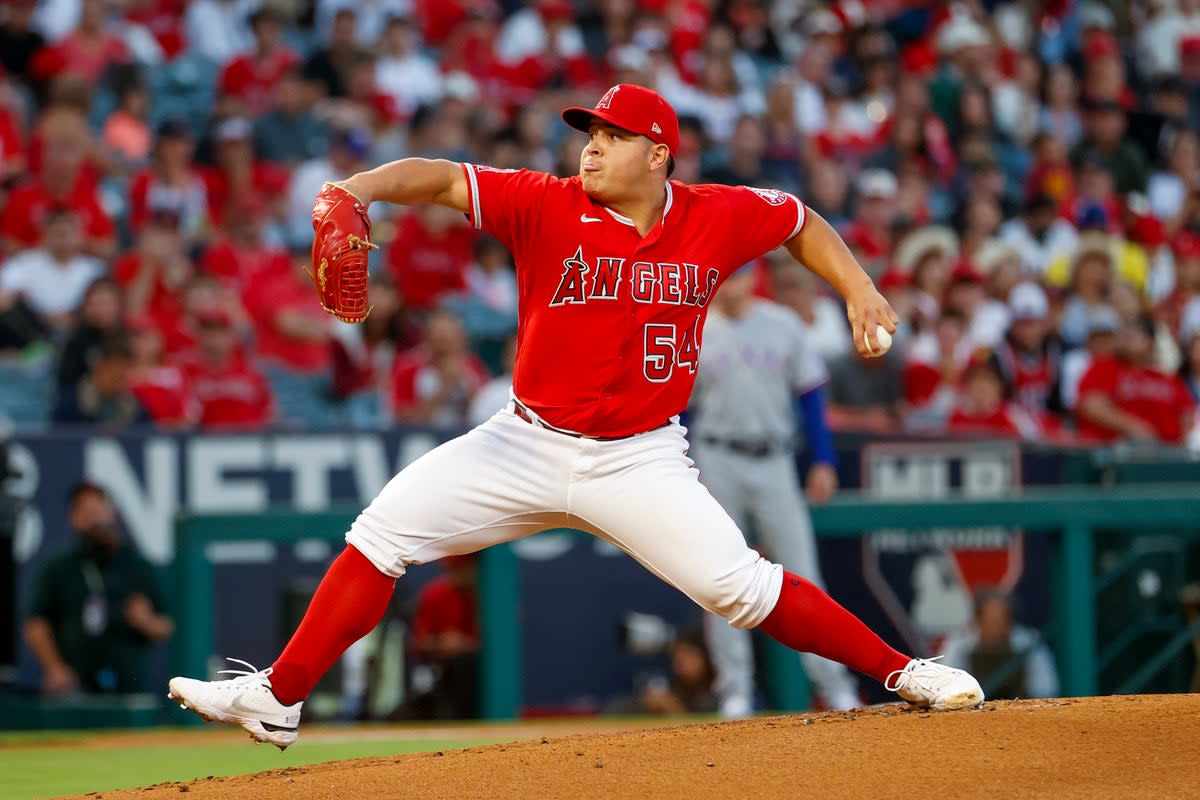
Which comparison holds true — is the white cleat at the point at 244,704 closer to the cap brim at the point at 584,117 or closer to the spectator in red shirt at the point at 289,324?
the cap brim at the point at 584,117

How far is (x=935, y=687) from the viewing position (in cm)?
496

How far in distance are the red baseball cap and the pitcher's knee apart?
3.64ft

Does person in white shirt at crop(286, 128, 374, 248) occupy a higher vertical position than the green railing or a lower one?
higher

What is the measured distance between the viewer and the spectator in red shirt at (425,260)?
36.3 feet

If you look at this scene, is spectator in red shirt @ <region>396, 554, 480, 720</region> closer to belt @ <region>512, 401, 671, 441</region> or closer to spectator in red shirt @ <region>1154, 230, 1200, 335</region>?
belt @ <region>512, 401, 671, 441</region>

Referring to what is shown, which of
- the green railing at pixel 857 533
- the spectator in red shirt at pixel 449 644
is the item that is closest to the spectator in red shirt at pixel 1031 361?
the green railing at pixel 857 533

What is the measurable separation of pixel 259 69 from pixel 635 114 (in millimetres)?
8061

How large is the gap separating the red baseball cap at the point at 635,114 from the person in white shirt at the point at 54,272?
5.54 metres

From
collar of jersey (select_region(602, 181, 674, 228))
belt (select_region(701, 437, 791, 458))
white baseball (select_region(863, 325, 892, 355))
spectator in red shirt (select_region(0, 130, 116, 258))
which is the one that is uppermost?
→ spectator in red shirt (select_region(0, 130, 116, 258))

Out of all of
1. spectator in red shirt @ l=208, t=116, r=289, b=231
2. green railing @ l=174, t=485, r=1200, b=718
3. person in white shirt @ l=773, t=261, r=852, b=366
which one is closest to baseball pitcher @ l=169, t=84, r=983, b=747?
green railing @ l=174, t=485, r=1200, b=718

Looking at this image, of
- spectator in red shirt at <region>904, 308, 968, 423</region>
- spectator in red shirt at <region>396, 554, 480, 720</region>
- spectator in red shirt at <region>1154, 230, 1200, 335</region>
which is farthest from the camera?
spectator in red shirt at <region>1154, 230, 1200, 335</region>

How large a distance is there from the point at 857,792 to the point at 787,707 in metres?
3.71

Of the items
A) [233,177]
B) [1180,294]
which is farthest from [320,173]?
[1180,294]

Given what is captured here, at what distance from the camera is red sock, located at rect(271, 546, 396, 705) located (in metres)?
4.65
